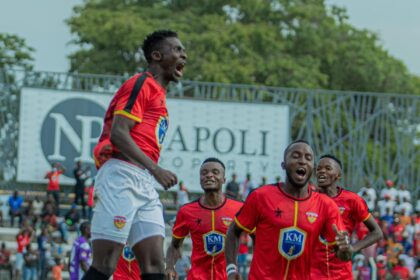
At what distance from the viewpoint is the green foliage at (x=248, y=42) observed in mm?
48625

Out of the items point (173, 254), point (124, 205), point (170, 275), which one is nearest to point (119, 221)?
point (124, 205)

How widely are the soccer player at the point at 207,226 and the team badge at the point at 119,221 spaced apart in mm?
4156

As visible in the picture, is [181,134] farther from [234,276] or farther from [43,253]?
[234,276]

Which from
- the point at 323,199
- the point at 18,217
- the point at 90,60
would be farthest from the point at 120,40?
the point at 323,199

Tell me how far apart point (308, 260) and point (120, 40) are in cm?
4005

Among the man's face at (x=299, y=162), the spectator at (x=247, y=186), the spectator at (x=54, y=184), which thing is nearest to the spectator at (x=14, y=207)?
the spectator at (x=54, y=184)

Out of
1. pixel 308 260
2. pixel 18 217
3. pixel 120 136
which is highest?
pixel 120 136

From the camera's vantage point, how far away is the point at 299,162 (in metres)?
9.45

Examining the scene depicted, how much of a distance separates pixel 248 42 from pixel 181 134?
14.2 meters

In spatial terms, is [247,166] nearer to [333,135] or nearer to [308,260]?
[333,135]

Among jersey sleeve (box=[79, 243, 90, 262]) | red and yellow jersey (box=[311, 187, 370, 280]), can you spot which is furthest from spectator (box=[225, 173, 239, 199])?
red and yellow jersey (box=[311, 187, 370, 280])

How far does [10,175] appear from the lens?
35.2 m

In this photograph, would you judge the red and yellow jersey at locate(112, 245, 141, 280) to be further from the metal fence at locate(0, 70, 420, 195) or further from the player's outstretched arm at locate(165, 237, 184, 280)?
the metal fence at locate(0, 70, 420, 195)

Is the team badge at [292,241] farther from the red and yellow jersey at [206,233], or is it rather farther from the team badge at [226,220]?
the team badge at [226,220]
